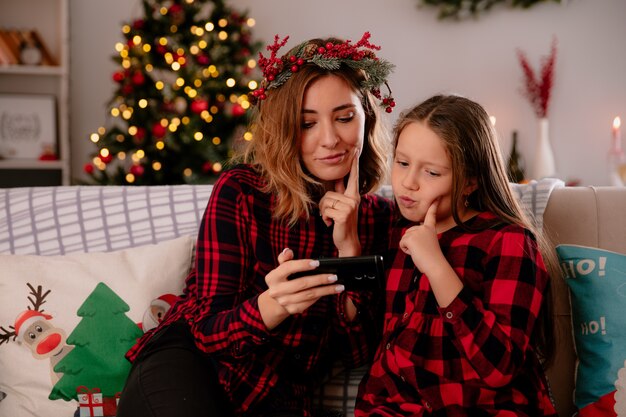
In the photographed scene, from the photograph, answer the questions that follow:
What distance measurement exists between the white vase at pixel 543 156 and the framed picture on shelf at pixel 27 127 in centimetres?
284

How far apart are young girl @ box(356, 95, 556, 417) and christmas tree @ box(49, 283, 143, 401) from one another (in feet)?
1.87

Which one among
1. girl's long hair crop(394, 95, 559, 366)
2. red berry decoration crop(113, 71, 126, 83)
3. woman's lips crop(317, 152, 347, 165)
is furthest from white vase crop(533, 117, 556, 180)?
woman's lips crop(317, 152, 347, 165)

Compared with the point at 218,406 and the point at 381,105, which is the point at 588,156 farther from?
the point at 218,406

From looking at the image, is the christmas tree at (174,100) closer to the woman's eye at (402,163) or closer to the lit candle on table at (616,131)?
the lit candle on table at (616,131)

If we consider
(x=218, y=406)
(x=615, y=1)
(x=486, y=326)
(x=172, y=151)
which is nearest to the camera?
(x=486, y=326)

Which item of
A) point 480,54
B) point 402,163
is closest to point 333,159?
point 402,163

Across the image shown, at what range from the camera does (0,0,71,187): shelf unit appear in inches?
143

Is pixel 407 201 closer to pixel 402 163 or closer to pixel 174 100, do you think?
pixel 402 163

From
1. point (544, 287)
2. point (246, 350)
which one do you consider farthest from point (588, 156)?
point (246, 350)

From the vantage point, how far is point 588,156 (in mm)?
4090

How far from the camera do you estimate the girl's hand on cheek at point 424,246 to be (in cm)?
121

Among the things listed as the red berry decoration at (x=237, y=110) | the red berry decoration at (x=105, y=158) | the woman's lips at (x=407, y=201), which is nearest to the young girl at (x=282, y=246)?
the woman's lips at (x=407, y=201)

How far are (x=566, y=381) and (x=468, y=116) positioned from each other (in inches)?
27.7

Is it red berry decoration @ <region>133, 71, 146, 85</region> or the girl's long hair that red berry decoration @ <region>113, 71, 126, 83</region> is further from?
the girl's long hair
